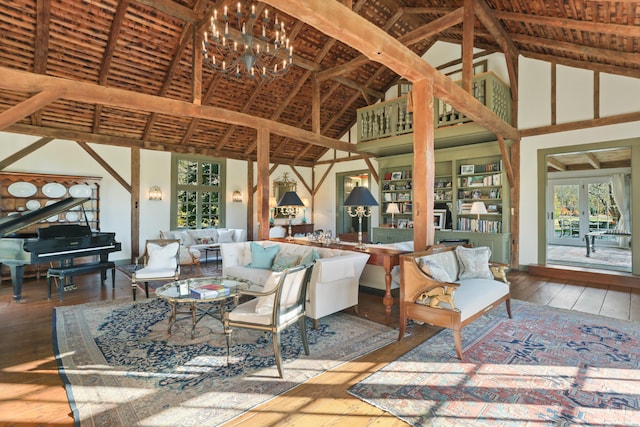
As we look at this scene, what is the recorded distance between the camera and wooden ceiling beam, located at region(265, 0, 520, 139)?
7.94ft

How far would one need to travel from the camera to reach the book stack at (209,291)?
3.08m

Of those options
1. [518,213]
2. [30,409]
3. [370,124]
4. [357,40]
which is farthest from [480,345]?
[370,124]

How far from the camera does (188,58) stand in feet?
21.2

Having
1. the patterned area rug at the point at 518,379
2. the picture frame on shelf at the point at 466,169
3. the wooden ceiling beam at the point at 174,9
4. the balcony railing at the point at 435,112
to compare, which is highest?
the wooden ceiling beam at the point at 174,9

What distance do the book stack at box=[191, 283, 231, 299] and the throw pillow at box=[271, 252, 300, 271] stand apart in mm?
1097

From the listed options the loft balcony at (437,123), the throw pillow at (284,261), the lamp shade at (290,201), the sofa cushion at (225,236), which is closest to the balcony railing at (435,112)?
the loft balcony at (437,123)

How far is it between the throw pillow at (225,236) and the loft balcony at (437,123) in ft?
13.9

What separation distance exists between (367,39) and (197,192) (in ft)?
25.0

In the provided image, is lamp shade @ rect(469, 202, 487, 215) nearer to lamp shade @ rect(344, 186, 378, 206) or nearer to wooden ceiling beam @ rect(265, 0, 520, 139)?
wooden ceiling beam @ rect(265, 0, 520, 139)

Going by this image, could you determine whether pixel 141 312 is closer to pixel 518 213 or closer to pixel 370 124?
pixel 370 124

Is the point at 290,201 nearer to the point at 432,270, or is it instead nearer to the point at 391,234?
the point at 432,270

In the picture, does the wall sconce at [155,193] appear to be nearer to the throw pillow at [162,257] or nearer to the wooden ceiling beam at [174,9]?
the throw pillow at [162,257]

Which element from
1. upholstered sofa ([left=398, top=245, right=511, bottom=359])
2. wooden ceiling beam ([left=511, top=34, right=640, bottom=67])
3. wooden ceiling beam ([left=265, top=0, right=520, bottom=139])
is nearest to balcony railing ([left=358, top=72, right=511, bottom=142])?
wooden ceiling beam ([left=511, top=34, right=640, bottom=67])

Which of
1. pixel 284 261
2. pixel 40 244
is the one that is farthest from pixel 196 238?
pixel 284 261
